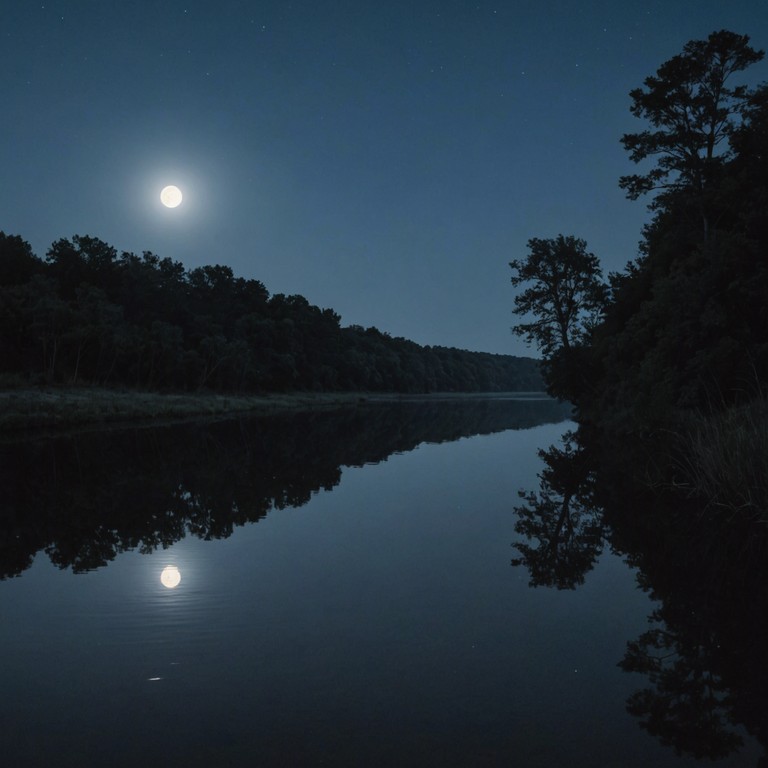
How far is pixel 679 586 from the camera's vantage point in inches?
310

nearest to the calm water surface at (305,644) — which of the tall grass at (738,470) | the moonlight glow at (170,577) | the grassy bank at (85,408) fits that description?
the moonlight glow at (170,577)

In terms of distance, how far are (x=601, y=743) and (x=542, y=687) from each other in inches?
32.9

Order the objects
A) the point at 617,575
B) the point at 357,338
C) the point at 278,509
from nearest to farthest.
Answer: the point at 617,575, the point at 278,509, the point at 357,338

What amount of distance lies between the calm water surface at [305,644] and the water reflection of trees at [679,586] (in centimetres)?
26

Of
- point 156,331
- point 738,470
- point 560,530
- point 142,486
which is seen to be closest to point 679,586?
point 560,530

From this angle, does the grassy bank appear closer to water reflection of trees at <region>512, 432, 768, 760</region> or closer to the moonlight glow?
the moonlight glow

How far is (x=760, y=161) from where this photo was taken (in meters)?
25.7

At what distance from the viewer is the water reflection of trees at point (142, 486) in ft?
33.5

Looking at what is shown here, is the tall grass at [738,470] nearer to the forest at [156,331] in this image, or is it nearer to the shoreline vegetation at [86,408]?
the shoreline vegetation at [86,408]

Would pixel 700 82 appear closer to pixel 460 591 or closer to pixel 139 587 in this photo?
pixel 460 591

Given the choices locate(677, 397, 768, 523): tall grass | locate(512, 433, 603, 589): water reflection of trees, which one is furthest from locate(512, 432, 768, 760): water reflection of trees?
locate(677, 397, 768, 523): tall grass

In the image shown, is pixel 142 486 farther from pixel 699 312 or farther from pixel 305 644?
pixel 699 312

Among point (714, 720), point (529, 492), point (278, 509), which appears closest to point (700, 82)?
point (529, 492)

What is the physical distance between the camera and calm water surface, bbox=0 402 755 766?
Answer: 421cm
